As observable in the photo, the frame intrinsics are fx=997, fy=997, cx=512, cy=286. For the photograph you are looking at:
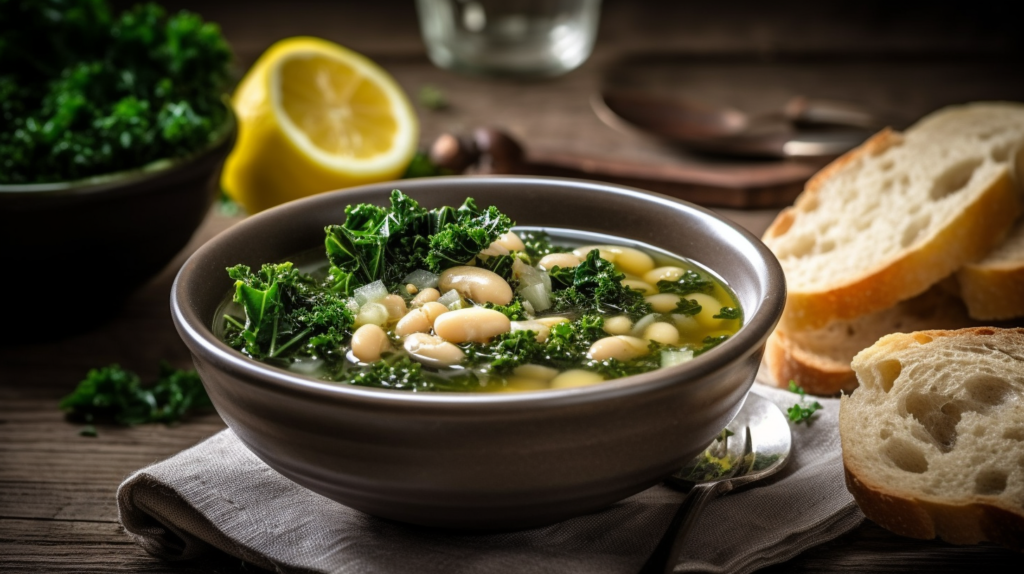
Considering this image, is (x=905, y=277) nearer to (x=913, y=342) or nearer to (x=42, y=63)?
(x=913, y=342)

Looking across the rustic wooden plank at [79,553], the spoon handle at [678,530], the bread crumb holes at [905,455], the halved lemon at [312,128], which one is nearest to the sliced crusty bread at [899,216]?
the bread crumb holes at [905,455]

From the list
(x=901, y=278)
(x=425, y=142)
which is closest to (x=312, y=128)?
(x=425, y=142)

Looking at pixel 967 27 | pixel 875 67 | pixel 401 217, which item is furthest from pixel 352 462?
pixel 967 27

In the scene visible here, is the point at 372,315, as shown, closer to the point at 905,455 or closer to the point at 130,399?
the point at 130,399

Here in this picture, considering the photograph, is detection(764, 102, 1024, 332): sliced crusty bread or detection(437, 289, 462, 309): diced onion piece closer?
detection(437, 289, 462, 309): diced onion piece

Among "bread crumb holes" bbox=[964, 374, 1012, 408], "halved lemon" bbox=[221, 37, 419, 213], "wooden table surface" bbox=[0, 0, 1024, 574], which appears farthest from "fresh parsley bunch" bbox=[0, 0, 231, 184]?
"bread crumb holes" bbox=[964, 374, 1012, 408]

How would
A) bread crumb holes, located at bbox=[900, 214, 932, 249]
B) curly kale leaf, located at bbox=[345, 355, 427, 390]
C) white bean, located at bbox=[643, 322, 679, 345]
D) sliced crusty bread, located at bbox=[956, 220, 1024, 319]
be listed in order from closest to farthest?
curly kale leaf, located at bbox=[345, 355, 427, 390], white bean, located at bbox=[643, 322, 679, 345], sliced crusty bread, located at bbox=[956, 220, 1024, 319], bread crumb holes, located at bbox=[900, 214, 932, 249]

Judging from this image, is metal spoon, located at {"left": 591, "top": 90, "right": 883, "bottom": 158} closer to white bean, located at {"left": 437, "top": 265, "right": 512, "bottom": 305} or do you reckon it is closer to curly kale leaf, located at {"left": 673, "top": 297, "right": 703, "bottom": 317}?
curly kale leaf, located at {"left": 673, "top": 297, "right": 703, "bottom": 317}
